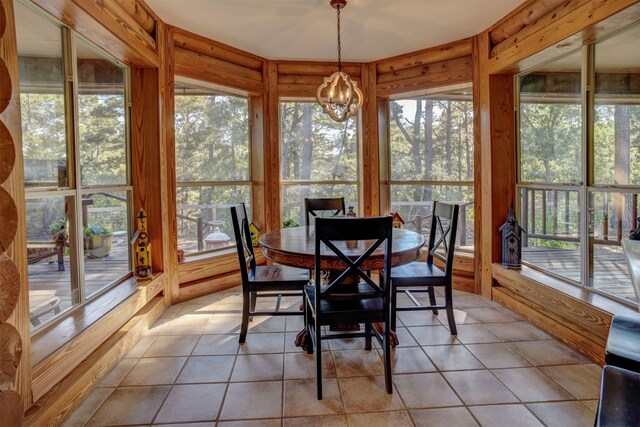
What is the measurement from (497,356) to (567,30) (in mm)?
2239

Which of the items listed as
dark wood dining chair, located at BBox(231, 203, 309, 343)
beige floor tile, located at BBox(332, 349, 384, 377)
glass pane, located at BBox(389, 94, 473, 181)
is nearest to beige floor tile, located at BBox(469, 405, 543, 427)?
beige floor tile, located at BBox(332, 349, 384, 377)

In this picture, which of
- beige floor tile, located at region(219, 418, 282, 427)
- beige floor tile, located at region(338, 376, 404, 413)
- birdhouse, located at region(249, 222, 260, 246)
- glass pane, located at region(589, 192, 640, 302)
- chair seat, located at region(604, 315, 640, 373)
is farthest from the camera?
birdhouse, located at region(249, 222, 260, 246)

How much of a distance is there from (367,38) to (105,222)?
291cm

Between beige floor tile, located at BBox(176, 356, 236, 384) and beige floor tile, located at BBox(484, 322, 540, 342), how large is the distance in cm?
196

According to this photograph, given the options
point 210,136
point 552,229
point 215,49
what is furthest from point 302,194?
point 552,229

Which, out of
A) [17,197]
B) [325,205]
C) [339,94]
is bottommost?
[325,205]

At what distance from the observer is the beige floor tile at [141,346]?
100 inches

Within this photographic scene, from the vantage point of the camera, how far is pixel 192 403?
6.52 feet

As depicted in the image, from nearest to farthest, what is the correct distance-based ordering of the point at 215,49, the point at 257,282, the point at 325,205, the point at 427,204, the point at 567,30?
the point at 567,30 < the point at 257,282 < the point at 325,205 < the point at 215,49 < the point at 427,204

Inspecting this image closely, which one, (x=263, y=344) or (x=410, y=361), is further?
(x=263, y=344)

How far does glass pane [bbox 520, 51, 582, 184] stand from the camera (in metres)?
2.83

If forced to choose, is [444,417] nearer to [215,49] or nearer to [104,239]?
[104,239]

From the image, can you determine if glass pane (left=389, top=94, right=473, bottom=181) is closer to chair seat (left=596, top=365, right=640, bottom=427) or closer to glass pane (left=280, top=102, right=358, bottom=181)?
glass pane (left=280, top=102, right=358, bottom=181)

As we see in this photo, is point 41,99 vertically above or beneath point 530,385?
above
